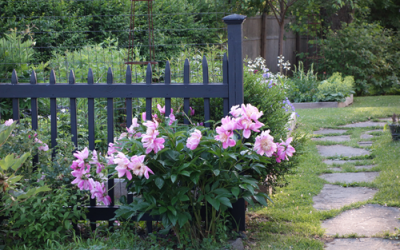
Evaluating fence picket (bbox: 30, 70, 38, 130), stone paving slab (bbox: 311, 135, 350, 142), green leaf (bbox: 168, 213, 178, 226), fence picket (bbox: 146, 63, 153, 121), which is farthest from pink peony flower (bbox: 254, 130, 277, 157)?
stone paving slab (bbox: 311, 135, 350, 142)

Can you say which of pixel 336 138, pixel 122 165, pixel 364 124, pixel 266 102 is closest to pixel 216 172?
pixel 122 165

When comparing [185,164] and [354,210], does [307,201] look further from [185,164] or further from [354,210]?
[185,164]

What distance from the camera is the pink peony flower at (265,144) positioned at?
2.11 meters

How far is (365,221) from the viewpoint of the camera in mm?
2867

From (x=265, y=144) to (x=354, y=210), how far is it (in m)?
1.46

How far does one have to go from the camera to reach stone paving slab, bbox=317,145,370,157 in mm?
4812

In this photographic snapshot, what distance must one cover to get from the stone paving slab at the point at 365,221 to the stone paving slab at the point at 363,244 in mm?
92

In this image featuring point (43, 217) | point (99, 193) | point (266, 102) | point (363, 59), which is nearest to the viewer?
point (43, 217)

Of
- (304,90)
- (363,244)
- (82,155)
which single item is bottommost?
(363,244)

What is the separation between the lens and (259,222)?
2.94 meters

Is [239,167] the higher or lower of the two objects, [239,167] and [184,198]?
the higher

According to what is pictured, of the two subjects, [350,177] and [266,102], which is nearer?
[266,102]

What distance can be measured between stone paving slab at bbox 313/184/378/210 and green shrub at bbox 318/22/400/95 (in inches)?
322

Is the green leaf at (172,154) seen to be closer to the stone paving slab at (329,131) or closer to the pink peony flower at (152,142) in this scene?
the pink peony flower at (152,142)
